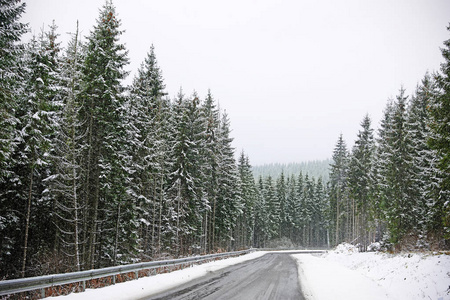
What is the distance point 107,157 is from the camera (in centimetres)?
1812

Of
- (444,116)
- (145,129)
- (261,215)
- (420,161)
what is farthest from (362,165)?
(261,215)

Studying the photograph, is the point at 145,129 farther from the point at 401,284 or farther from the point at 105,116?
the point at 401,284

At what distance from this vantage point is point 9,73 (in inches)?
434

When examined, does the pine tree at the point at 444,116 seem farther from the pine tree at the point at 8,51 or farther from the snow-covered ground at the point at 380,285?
the pine tree at the point at 8,51

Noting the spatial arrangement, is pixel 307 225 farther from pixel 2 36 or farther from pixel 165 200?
pixel 2 36

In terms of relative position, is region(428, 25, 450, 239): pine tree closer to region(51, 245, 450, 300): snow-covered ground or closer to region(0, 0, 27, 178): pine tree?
region(51, 245, 450, 300): snow-covered ground

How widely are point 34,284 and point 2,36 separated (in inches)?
362

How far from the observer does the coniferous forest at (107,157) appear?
48.5ft

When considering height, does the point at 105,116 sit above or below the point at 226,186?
above

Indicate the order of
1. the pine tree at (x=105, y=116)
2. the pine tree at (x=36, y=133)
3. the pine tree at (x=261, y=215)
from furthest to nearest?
1. the pine tree at (x=261, y=215)
2. the pine tree at (x=105, y=116)
3. the pine tree at (x=36, y=133)

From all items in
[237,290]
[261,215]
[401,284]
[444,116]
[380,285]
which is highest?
[444,116]

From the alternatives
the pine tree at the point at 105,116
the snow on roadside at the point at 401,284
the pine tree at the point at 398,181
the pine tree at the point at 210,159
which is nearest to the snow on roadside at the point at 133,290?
the pine tree at the point at 105,116

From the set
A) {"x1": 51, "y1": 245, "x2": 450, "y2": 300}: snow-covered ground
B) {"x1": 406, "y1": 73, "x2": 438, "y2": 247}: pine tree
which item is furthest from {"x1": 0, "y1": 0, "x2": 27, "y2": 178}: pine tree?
{"x1": 406, "y1": 73, "x2": 438, "y2": 247}: pine tree

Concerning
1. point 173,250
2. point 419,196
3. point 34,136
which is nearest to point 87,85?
point 34,136
